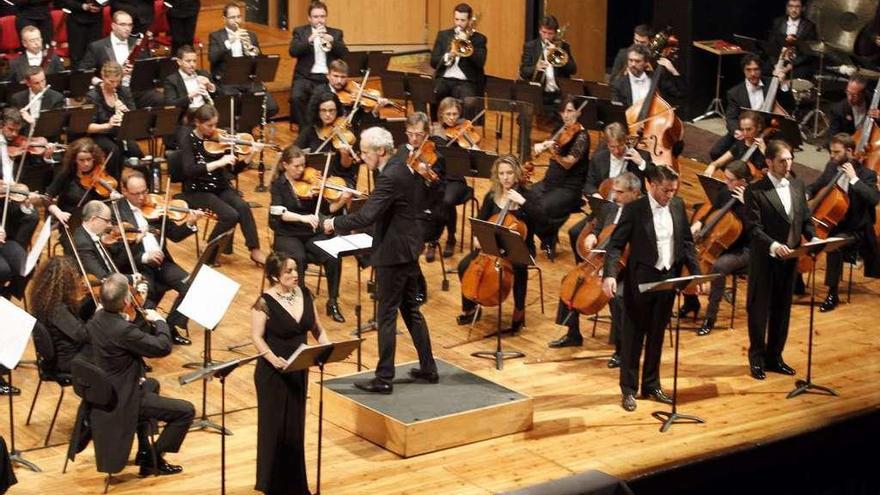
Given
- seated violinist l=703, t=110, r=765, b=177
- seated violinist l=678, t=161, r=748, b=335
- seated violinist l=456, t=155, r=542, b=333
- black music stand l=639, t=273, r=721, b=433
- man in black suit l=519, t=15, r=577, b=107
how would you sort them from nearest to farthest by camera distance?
black music stand l=639, t=273, r=721, b=433 < seated violinist l=456, t=155, r=542, b=333 < seated violinist l=678, t=161, r=748, b=335 < seated violinist l=703, t=110, r=765, b=177 < man in black suit l=519, t=15, r=577, b=107

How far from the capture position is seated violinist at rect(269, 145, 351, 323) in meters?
9.73

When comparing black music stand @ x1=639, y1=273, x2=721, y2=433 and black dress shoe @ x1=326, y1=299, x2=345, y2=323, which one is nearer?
black music stand @ x1=639, y1=273, x2=721, y2=433

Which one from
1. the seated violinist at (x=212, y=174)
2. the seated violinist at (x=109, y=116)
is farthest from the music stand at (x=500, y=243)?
the seated violinist at (x=109, y=116)

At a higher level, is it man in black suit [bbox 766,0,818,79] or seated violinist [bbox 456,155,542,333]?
man in black suit [bbox 766,0,818,79]

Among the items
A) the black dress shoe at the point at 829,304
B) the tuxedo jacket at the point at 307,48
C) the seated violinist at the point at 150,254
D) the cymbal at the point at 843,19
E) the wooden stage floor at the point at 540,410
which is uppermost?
the cymbal at the point at 843,19

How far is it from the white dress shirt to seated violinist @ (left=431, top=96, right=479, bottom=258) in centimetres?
244

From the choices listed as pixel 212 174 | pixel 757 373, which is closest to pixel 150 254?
pixel 212 174

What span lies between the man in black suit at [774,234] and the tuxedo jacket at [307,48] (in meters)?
4.89

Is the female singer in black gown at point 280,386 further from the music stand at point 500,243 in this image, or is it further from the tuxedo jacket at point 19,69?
the tuxedo jacket at point 19,69

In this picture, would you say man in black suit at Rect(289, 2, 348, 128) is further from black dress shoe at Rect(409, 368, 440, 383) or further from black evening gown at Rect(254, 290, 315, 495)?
black evening gown at Rect(254, 290, 315, 495)

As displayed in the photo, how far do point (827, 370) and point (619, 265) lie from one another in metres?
1.70

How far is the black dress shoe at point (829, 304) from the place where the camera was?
10344 millimetres

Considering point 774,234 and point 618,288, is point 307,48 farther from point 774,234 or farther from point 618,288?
point 774,234

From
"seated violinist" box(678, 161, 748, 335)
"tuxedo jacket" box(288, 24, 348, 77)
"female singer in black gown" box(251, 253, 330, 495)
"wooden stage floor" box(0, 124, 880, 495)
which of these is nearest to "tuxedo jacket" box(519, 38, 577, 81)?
"tuxedo jacket" box(288, 24, 348, 77)
